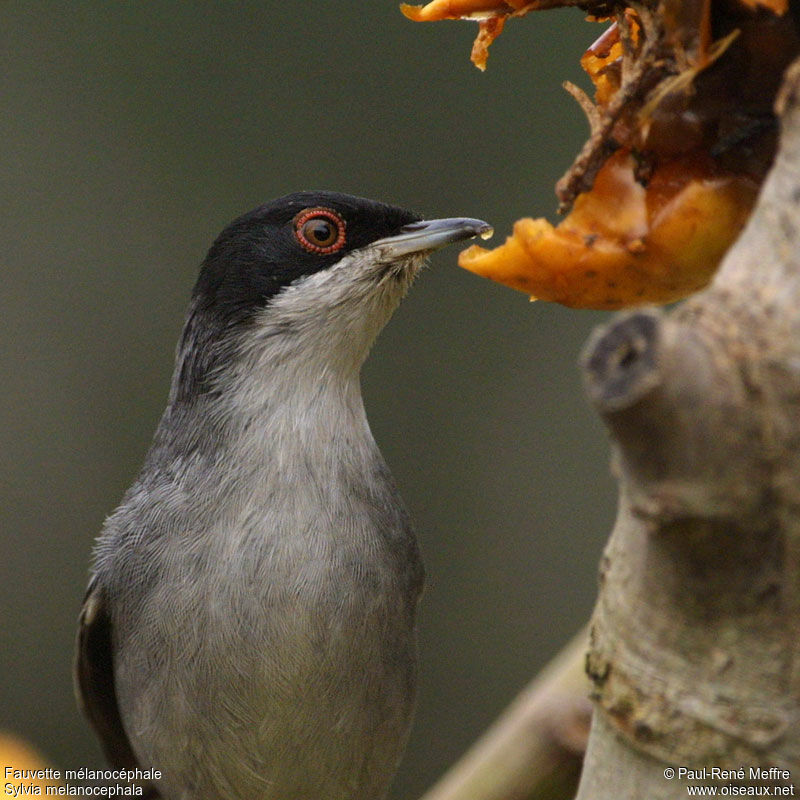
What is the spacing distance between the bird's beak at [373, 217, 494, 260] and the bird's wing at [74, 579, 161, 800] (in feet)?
5.13

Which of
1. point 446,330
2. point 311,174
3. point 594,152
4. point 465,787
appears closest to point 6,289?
point 311,174

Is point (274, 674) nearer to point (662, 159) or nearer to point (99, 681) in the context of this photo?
point (99, 681)

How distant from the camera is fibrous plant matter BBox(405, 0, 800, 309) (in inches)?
76.4

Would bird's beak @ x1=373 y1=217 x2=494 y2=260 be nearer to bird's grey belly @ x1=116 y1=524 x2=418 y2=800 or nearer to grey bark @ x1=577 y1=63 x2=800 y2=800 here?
bird's grey belly @ x1=116 y1=524 x2=418 y2=800

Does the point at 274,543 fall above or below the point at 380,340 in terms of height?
above

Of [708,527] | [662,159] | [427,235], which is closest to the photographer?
[708,527]

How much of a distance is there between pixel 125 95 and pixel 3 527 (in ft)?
10.8

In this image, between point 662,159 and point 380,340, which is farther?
point 380,340

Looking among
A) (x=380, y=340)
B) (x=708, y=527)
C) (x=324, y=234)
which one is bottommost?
(x=380, y=340)

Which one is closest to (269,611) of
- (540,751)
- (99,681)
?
(540,751)

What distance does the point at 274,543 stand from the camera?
3688mm

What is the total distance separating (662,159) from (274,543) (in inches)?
78.6

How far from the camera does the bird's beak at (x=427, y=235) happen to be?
3.85 m

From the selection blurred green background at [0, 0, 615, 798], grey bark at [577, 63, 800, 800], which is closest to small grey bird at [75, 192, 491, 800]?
grey bark at [577, 63, 800, 800]
